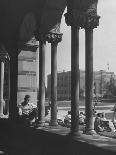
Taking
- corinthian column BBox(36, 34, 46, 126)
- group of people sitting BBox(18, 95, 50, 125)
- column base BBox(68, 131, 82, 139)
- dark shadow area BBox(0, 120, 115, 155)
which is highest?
corinthian column BBox(36, 34, 46, 126)

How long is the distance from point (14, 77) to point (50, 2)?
4.10 metres

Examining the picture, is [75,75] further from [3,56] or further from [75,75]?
[3,56]

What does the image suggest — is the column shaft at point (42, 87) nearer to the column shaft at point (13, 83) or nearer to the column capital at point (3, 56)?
the column shaft at point (13, 83)

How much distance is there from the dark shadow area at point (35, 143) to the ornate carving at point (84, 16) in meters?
2.51

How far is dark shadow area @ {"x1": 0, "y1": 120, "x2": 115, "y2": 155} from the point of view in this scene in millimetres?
7223

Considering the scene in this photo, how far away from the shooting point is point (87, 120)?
28.0ft

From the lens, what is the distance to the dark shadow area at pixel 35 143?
7223mm

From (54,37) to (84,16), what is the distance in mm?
2415

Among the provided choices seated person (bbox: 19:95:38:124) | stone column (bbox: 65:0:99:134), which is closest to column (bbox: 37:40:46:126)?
seated person (bbox: 19:95:38:124)

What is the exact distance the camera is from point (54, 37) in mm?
10977

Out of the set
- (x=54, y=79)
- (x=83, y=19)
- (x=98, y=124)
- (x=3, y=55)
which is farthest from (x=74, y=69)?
(x=3, y=55)

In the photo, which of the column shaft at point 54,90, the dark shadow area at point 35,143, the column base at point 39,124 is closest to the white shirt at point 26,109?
the dark shadow area at point 35,143

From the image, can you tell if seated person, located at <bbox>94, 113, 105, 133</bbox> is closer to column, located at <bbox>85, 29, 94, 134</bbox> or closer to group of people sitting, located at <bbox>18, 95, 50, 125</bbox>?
group of people sitting, located at <bbox>18, 95, 50, 125</bbox>

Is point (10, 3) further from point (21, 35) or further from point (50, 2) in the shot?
point (50, 2)
